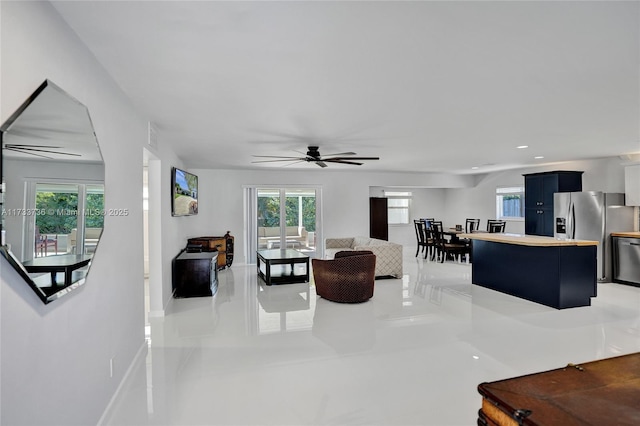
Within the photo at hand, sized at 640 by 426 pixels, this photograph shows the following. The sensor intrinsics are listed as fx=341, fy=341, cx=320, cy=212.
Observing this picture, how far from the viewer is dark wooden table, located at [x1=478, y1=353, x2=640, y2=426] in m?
0.94

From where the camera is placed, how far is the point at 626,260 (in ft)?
21.3

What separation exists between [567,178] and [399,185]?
4.07 meters

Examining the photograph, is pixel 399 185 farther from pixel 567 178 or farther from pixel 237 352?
pixel 237 352

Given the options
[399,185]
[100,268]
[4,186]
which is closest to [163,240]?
[100,268]

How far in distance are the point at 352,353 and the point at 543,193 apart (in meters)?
6.71

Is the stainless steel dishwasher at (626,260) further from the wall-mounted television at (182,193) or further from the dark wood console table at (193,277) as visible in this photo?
the wall-mounted television at (182,193)

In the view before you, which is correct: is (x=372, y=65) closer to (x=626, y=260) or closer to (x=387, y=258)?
(x=387, y=258)

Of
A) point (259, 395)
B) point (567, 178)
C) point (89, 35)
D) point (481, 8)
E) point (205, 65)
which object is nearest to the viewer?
point (481, 8)

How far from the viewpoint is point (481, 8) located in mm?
1772

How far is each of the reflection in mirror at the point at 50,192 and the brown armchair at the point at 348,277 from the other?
3554 mm

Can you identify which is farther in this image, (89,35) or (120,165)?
(120,165)

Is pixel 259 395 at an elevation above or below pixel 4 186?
below

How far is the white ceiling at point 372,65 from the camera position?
1.81 m

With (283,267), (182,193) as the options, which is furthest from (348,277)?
(182,193)
